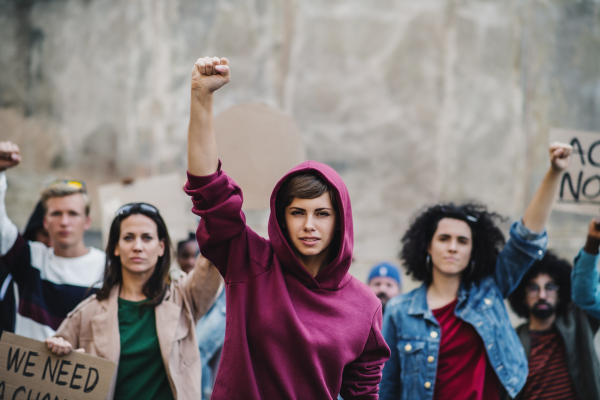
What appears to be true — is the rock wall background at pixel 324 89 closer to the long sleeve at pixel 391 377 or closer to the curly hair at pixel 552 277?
the curly hair at pixel 552 277

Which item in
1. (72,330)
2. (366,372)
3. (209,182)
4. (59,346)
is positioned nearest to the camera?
(209,182)

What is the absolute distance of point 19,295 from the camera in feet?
10.5

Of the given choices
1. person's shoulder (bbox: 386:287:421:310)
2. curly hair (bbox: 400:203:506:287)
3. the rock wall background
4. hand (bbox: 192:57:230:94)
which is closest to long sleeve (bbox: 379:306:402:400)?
person's shoulder (bbox: 386:287:421:310)

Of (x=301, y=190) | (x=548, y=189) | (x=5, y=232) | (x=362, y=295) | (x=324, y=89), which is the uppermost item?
(x=324, y=89)

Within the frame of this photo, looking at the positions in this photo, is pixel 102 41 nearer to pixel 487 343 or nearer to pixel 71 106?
pixel 71 106

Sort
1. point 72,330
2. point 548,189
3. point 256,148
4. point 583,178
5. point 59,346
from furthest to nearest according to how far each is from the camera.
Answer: point 583,178
point 256,148
point 548,189
point 72,330
point 59,346

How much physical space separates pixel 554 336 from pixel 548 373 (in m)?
0.25

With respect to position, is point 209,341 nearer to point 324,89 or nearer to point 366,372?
point 366,372

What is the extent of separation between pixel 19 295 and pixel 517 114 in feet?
18.1

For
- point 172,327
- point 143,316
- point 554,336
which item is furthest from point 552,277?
point 143,316

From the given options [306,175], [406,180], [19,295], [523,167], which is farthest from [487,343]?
[523,167]

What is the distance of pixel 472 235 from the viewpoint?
3033mm

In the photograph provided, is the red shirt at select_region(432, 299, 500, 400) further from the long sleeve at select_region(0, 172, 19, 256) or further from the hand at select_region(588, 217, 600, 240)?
the long sleeve at select_region(0, 172, 19, 256)

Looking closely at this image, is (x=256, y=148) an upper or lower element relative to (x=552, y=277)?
upper
